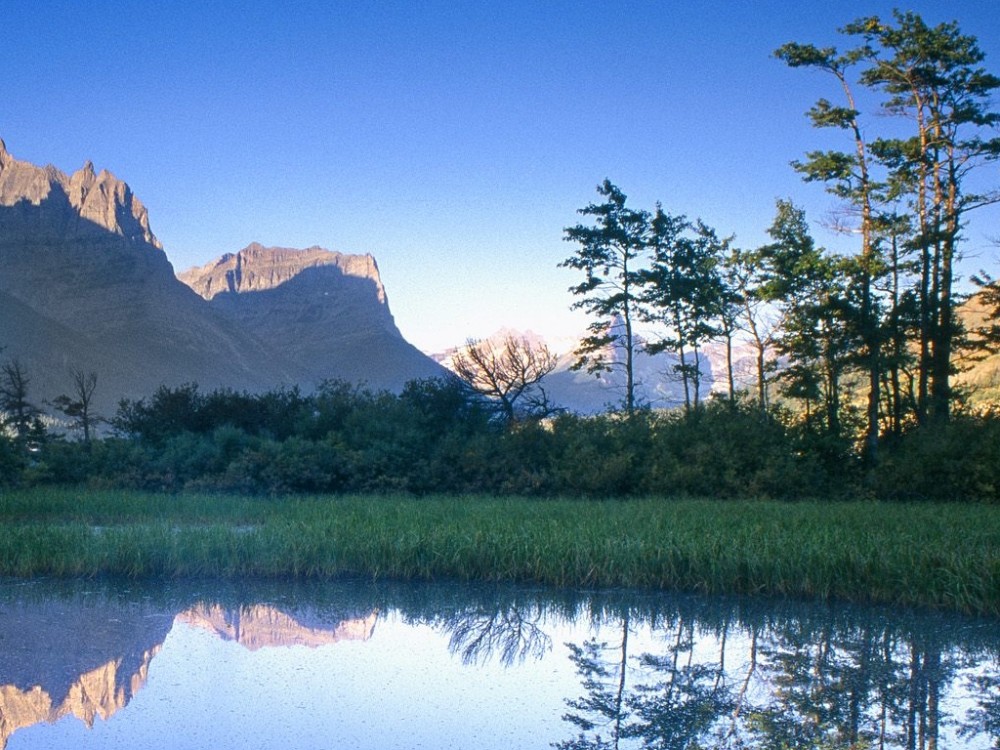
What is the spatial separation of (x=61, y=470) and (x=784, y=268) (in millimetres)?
23140

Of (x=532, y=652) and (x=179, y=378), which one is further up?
(x=179, y=378)

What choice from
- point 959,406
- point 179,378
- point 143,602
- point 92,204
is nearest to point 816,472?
point 959,406

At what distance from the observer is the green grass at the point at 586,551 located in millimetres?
10875

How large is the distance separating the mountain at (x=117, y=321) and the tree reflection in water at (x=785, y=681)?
78.8m

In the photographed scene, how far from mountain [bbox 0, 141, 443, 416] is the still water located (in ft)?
247

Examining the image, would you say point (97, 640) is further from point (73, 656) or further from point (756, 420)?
point (756, 420)

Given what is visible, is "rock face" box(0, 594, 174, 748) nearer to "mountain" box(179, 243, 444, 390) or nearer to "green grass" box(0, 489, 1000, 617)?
"green grass" box(0, 489, 1000, 617)

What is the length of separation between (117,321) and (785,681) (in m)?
114

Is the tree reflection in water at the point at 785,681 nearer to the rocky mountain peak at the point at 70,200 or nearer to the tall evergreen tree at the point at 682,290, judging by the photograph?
the tall evergreen tree at the point at 682,290

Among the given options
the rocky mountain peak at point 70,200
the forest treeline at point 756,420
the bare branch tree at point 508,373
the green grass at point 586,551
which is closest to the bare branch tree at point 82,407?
the forest treeline at point 756,420

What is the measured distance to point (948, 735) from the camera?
663cm

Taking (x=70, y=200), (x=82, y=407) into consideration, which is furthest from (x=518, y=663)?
(x=70, y=200)

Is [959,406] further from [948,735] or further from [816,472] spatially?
[948,735]

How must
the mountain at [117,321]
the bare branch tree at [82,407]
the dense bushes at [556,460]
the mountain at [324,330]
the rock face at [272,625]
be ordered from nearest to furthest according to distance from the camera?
the rock face at [272,625]
the dense bushes at [556,460]
the bare branch tree at [82,407]
the mountain at [117,321]
the mountain at [324,330]
